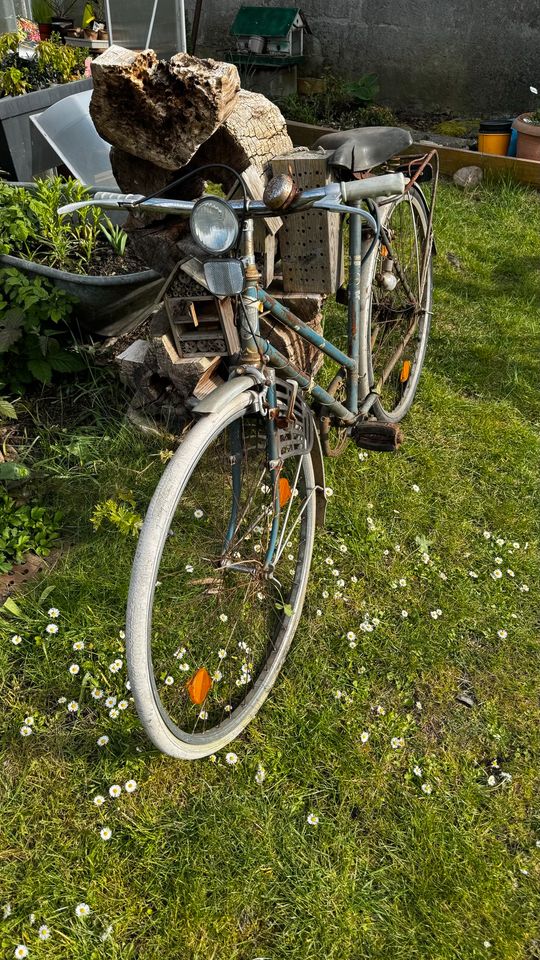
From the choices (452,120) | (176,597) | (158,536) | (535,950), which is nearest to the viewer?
(158,536)

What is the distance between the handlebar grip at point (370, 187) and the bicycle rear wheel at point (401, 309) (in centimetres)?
106

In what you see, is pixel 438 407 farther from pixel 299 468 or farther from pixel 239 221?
pixel 239 221

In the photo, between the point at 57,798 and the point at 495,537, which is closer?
the point at 57,798

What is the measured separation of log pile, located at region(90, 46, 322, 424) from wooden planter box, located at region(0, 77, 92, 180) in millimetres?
1946

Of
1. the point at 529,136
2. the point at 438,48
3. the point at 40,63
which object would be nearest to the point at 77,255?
the point at 40,63

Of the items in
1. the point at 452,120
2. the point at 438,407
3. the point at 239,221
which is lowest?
the point at 438,407

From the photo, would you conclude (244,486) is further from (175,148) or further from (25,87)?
(25,87)

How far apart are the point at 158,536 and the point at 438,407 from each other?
2361mm

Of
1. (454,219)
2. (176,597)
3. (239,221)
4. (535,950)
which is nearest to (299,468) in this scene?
(176,597)

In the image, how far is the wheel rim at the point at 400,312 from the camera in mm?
3195

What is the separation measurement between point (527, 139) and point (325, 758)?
5370 millimetres

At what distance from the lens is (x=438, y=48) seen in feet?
22.6

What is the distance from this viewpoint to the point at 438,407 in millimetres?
3711

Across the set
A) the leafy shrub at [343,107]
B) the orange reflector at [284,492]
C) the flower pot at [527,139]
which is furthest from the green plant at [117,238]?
the leafy shrub at [343,107]
